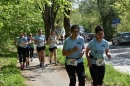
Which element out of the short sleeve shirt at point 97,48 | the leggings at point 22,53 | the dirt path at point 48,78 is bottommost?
the dirt path at point 48,78

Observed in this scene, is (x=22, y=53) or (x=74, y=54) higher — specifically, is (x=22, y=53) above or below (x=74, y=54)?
below

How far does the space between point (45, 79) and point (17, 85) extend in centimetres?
219

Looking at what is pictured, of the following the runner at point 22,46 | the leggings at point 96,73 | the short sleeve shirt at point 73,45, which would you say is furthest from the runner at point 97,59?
the runner at point 22,46

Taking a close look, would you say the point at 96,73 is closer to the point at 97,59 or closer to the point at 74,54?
the point at 97,59

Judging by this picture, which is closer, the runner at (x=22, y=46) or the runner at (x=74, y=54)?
the runner at (x=74, y=54)

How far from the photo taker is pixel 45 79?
11242mm

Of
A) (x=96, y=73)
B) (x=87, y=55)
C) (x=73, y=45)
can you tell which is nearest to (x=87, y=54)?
(x=87, y=55)

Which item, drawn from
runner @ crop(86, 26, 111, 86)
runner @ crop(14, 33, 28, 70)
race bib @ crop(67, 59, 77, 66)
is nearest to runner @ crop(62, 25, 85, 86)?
race bib @ crop(67, 59, 77, 66)

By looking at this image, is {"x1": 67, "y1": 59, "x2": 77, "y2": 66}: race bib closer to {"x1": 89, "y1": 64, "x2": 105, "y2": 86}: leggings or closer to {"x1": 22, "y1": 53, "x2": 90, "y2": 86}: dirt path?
{"x1": 89, "y1": 64, "x2": 105, "y2": 86}: leggings

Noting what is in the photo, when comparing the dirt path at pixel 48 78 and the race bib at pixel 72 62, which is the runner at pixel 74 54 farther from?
the dirt path at pixel 48 78

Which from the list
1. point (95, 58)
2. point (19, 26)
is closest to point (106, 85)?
point (95, 58)

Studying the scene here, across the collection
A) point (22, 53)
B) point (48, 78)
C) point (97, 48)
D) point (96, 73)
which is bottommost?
point (48, 78)

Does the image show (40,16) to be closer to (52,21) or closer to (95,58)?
(52,21)

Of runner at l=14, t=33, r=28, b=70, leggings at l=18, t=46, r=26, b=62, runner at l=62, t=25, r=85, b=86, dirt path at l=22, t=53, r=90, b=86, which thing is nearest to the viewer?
runner at l=62, t=25, r=85, b=86
